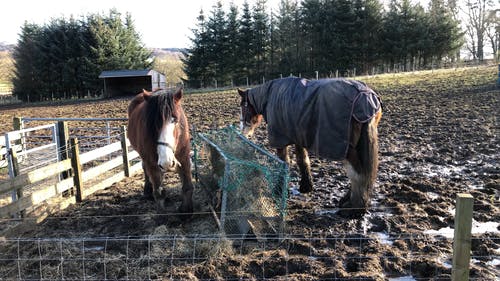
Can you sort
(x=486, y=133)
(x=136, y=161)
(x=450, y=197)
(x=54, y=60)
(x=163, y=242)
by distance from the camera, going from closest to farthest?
(x=163, y=242)
(x=450, y=197)
(x=136, y=161)
(x=486, y=133)
(x=54, y=60)

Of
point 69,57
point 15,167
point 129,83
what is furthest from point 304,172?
point 69,57

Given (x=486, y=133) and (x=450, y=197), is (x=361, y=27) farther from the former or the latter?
(x=450, y=197)

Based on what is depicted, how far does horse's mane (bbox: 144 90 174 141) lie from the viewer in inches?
173

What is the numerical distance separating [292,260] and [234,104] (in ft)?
46.8

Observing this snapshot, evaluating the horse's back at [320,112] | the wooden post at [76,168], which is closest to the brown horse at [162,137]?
the wooden post at [76,168]

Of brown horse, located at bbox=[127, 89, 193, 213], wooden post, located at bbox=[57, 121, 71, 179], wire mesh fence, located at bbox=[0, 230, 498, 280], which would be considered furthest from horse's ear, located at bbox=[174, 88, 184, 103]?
wooden post, located at bbox=[57, 121, 71, 179]

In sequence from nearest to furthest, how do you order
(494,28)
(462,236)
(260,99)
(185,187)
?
(462,236) < (185,187) < (260,99) < (494,28)

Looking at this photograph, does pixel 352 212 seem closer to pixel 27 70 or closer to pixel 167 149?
pixel 167 149

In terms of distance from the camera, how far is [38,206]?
5824mm

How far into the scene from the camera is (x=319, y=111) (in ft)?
16.5

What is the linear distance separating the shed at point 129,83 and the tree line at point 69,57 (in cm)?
433

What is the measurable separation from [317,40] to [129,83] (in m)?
19.4

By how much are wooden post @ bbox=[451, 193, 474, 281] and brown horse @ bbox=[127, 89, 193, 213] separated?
284cm

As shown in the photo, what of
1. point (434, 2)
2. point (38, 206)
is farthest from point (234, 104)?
point (434, 2)
